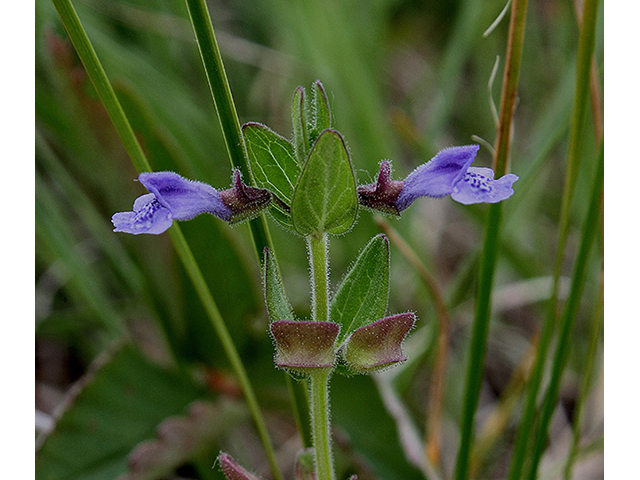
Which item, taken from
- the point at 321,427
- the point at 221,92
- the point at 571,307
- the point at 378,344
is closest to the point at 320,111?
the point at 221,92

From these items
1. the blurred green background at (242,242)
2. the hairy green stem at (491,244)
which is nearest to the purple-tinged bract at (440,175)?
the hairy green stem at (491,244)

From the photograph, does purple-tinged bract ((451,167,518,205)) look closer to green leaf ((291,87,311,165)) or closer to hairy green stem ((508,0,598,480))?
green leaf ((291,87,311,165))

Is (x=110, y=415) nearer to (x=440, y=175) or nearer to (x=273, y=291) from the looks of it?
(x=273, y=291)

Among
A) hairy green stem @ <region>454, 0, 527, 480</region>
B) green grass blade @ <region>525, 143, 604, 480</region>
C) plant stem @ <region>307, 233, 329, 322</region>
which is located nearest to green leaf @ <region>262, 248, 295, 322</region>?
plant stem @ <region>307, 233, 329, 322</region>

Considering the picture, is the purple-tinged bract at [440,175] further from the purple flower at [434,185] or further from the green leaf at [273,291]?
the green leaf at [273,291]

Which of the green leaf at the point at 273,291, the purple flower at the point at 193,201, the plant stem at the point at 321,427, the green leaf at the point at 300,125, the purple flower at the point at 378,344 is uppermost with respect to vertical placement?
the green leaf at the point at 300,125

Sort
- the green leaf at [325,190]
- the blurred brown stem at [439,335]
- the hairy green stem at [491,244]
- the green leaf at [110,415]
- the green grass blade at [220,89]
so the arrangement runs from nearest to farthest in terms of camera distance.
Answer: the green leaf at [325,190] → the green grass blade at [220,89] → the hairy green stem at [491,244] → the green leaf at [110,415] → the blurred brown stem at [439,335]
